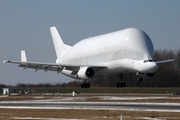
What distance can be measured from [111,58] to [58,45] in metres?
26.2

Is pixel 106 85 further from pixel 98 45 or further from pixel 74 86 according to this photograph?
pixel 98 45

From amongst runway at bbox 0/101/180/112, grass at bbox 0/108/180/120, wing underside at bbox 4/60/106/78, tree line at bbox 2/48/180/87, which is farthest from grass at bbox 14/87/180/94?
grass at bbox 0/108/180/120

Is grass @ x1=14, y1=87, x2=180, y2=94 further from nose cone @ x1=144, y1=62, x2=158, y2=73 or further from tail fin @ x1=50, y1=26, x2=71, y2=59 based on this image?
nose cone @ x1=144, y1=62, x2=158, y2=73

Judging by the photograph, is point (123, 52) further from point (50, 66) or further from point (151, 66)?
point (50, 66)

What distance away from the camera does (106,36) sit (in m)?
68.7

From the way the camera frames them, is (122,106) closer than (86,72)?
Yes

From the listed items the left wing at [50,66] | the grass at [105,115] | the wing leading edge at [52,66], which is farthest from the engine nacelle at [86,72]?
the grass at [105,115]

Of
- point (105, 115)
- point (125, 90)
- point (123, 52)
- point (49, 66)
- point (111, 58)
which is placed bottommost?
point (105, 115)

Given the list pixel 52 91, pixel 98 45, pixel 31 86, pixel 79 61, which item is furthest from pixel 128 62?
pixel 31 86

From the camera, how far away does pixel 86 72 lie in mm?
69125

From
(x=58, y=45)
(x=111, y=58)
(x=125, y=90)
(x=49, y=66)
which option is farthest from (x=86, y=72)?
(x=125, y=90)

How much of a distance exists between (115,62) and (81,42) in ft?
42.3

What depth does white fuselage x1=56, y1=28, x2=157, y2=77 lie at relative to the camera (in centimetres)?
6312

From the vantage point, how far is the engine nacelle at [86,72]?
69.1 metres
